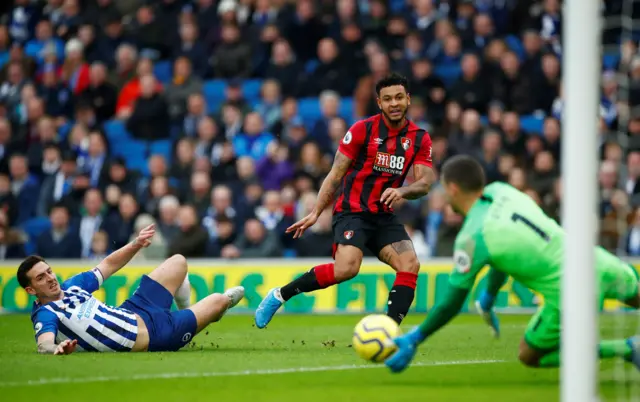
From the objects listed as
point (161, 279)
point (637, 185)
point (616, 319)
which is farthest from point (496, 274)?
point (637, 185)

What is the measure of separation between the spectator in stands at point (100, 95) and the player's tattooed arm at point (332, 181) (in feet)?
33.9

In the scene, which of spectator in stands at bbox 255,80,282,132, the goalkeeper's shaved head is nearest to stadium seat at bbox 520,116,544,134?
spectator in stands at bbox 255,80,282,132

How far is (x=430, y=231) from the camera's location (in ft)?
53.3

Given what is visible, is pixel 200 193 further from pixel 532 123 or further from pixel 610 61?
pixel 610 61

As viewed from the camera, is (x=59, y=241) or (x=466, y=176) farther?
(x=59, y=241)

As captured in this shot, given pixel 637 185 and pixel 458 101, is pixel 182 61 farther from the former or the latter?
pixel 637 185

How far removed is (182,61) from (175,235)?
13.7 feet

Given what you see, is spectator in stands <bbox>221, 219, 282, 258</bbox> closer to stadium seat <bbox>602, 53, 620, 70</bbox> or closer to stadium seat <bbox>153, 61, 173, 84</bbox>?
stadium seat <bbox>153, 61, 173, 84</bbox>

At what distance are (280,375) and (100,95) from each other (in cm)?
1244

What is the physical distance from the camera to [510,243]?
7.31m

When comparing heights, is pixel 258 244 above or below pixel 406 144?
below

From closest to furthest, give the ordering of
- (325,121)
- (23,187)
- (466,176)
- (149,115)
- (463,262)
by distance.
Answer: (463,262), (466,176), (325,121), (23,187), (149,115)

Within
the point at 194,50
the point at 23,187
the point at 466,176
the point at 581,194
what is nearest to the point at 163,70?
the point at 194,50

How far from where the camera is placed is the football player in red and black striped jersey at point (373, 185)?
1010 cm
